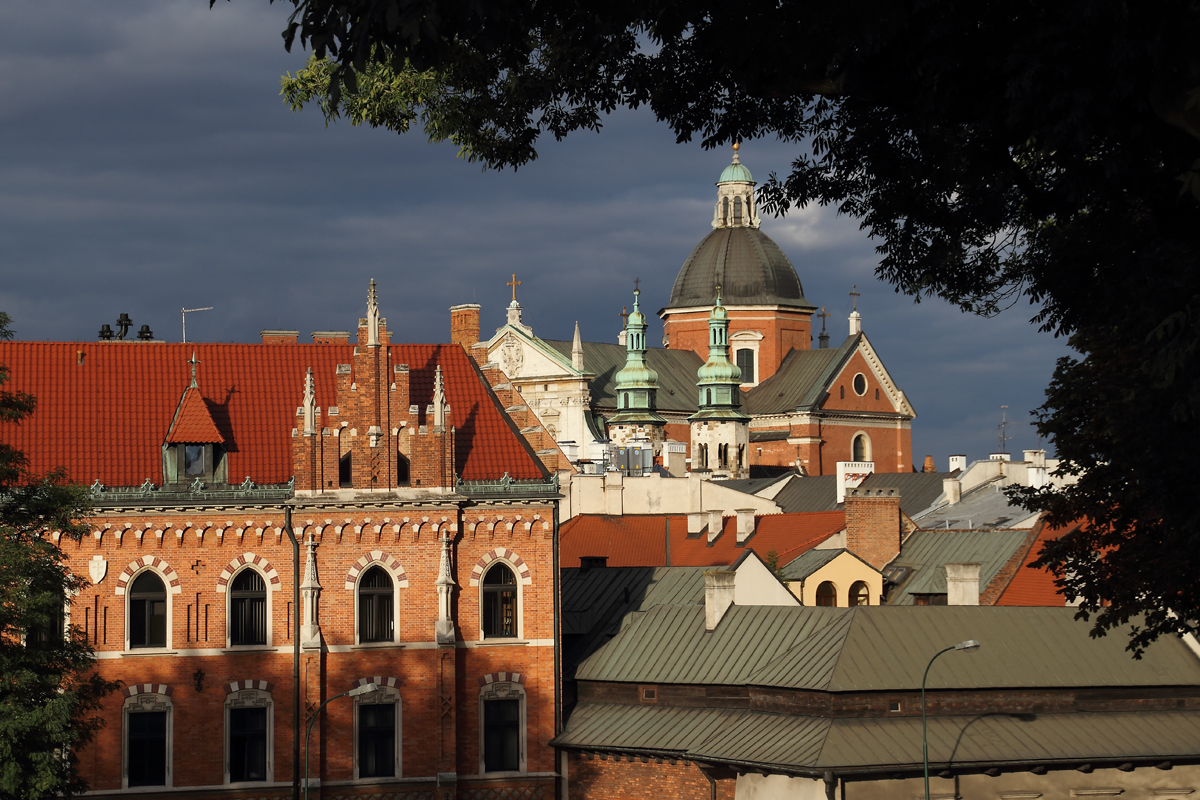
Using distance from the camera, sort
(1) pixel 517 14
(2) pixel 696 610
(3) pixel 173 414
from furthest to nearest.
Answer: (2) pixel 696 610, (3) pixel 173 414, (1) pixel 517 14

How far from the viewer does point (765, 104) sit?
17.5 metres

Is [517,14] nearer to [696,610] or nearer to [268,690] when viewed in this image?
[268,690]

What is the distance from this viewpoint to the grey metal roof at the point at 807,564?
59.5m

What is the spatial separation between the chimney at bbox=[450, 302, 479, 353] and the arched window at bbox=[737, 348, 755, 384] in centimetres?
9111

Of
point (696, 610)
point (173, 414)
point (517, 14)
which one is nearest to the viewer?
point (517, 14)

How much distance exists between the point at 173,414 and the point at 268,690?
7.75 meters

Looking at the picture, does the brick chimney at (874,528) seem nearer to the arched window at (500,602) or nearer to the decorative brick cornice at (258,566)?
the arched window at (500,602)

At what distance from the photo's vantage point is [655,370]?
136375 mm

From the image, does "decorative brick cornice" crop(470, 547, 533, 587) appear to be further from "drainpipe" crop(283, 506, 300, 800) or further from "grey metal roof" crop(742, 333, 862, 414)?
"grey metal roof" crop(742, 333, 862, 414)

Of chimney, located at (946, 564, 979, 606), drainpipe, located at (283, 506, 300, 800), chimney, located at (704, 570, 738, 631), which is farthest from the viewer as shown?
chimney, located at (946, 564, 979, 606)

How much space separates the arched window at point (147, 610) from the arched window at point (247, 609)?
1594 millimetres

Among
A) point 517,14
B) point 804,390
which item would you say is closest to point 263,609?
point 517,14

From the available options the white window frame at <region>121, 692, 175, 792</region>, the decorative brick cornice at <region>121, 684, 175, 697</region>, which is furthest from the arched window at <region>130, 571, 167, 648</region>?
the white window frame at <region>121, 692, 175, 792</region>

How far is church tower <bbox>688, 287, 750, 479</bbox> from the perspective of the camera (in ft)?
416
